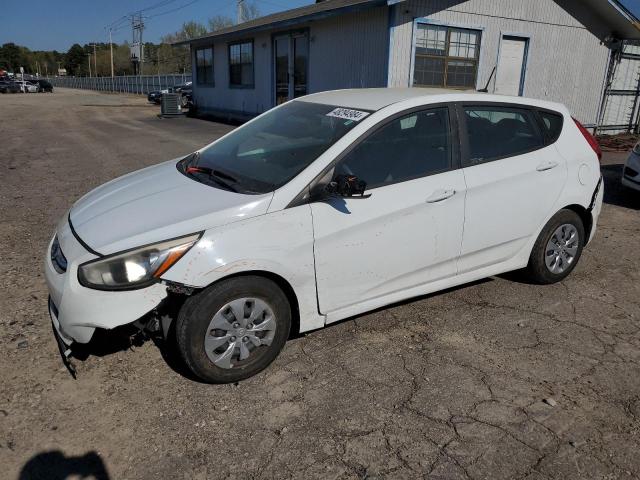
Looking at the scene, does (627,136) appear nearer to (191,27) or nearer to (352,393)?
(352,393)

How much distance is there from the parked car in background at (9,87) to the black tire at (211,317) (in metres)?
57.6

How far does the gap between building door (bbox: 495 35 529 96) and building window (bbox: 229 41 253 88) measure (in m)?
8.60

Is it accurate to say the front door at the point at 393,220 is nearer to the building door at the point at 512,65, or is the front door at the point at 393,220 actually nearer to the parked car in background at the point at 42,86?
the building door at the point at 512,65

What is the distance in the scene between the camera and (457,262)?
12.4 feet

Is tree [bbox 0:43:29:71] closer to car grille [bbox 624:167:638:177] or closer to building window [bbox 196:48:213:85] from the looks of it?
building window [bbox 196:48:213:85]

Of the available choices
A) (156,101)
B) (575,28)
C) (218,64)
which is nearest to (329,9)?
(575,28)

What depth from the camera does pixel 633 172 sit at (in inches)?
293

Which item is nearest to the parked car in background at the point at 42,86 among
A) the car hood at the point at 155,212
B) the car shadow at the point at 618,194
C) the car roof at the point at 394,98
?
the car shadow at the point at 618,194

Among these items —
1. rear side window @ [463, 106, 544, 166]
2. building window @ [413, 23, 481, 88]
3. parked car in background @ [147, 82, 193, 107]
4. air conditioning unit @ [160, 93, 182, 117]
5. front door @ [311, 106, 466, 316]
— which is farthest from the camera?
parked car in background @ [147, 82, 193, 107]

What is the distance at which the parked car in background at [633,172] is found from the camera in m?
7.37

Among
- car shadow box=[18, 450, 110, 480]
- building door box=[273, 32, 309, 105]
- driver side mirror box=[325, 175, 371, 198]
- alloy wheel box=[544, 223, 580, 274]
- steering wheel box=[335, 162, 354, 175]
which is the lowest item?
car shadow box=[18, 450, 110, 480]

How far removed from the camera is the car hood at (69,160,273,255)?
9.29ft

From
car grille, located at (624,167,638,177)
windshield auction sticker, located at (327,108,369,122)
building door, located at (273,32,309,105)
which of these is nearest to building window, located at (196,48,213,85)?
building door, located at (273,32,309,105)

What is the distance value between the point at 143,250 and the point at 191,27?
79.9m
